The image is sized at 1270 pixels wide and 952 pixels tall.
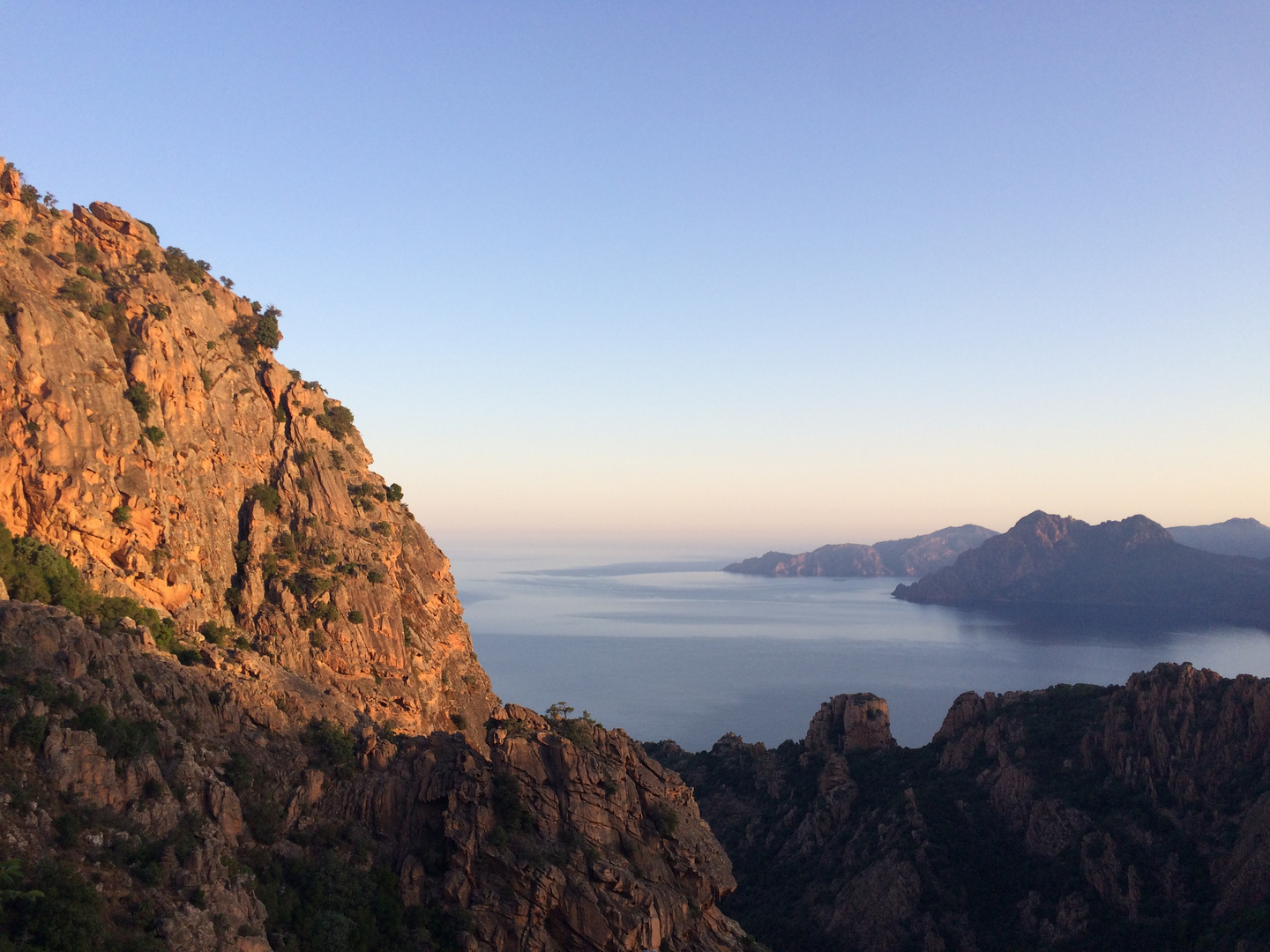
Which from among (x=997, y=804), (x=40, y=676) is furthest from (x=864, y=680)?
(x=40, y=676)

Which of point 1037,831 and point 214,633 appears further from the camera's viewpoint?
point 1037,831

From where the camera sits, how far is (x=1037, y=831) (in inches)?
2655

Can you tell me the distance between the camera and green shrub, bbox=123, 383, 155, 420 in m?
39.7

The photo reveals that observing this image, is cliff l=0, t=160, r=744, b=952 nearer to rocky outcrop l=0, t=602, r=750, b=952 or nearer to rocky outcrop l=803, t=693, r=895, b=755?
rocky outcrop l=0, t=602, r=750, b=952

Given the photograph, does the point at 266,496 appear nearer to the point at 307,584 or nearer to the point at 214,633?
the point at 307,584

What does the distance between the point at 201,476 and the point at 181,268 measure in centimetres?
1345

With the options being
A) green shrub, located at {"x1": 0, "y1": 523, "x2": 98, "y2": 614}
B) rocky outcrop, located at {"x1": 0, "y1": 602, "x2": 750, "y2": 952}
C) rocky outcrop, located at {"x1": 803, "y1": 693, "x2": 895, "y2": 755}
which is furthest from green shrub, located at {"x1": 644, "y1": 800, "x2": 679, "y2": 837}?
rocky outcrop, located at {"x1": 803, "y1": 693, "x2": 895, "y2": 755}

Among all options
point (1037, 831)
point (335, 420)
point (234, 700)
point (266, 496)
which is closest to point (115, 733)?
point (234, 700)

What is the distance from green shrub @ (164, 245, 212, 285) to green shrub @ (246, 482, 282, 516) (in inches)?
501

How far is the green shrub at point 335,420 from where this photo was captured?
5166 cm

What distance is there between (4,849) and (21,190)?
3535 centimetres

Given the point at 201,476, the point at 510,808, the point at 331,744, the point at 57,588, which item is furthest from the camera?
the point at 201,476

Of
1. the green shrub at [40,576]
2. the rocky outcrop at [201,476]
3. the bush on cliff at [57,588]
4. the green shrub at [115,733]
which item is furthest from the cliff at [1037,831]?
the green shrub at [40,576]

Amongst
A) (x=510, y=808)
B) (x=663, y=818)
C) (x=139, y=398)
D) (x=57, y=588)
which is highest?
(x=139, y=398)
